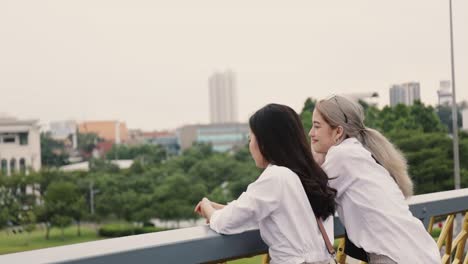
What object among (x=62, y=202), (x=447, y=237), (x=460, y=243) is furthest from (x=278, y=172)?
(x=62, y=202)

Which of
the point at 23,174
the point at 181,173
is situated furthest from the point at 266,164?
the point at 23,174

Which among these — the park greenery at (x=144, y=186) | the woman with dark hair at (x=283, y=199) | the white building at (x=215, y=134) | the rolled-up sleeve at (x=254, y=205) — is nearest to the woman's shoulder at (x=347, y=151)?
the woman with dark hair at (x=283, y=199)

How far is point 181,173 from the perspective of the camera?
4412 centimetres

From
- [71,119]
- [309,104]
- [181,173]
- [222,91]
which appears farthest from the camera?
[222,91]

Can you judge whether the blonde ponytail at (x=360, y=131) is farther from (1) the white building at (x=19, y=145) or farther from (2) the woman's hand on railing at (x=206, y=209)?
(1) the white building at (x=19, y=145)

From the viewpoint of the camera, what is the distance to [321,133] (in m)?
1.42

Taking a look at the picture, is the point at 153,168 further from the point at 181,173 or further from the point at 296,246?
the point at 296,246

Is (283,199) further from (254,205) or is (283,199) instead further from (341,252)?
(341,252)

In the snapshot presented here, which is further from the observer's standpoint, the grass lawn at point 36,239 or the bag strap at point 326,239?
the grass lawn at point 36,239

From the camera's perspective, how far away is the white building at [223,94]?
312 ft

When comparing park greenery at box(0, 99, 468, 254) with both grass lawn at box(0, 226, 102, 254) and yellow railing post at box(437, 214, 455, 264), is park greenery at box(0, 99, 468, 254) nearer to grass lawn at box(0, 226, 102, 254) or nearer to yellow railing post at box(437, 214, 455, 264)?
grass lawn at box(0, 226, 102, 254)

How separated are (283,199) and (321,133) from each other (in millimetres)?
269

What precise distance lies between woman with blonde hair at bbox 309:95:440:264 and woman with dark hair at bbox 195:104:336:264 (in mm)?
109

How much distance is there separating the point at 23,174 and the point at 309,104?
73.0 feet
